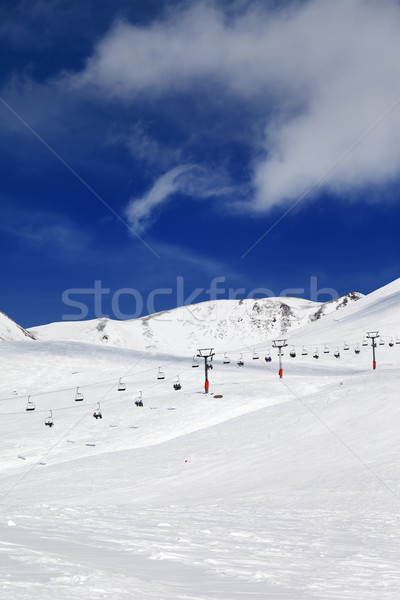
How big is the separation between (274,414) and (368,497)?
840 inches

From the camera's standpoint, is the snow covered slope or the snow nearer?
the snow

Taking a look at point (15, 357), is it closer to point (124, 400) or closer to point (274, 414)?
point (124, 400)

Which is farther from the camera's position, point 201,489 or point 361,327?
point 361,327

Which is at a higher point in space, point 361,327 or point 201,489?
point 361,327

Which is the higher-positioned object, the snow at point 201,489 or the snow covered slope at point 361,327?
the snow covered slope at point 361,327

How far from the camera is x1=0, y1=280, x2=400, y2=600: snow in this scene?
7.39 meters

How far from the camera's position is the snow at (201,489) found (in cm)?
739

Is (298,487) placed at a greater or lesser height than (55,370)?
lesser

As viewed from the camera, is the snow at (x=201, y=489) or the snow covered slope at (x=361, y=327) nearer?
the snow at (x=201, y=489)

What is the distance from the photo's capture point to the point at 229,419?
143ft

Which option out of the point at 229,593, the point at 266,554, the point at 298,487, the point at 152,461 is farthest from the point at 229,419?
the point at 229,593

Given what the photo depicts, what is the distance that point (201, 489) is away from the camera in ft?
81.6

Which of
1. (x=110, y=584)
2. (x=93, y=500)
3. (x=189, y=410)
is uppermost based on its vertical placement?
(x=189, y=410)

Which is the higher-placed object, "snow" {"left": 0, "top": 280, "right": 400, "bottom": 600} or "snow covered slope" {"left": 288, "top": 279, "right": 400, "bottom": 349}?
"snow covered slope" {"left": 288, "top": 279, "right": 400, "bottom": 349}
